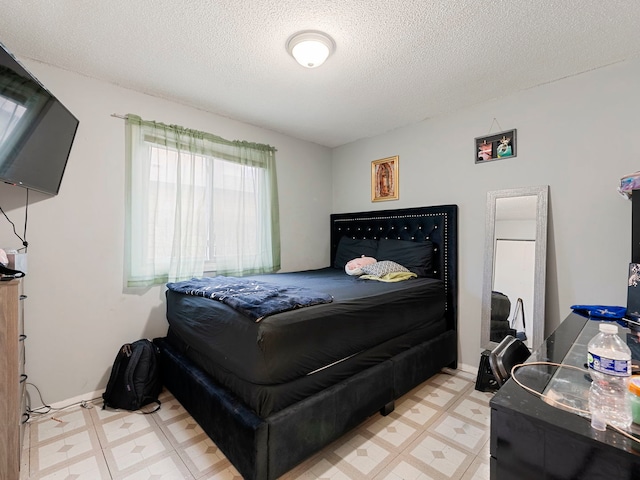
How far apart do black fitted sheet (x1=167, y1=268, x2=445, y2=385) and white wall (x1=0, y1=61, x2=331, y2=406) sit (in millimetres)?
462

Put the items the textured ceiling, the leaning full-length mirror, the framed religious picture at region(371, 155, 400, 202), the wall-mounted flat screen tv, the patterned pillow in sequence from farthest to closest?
the framed religious picture at region(371, 155, 400, 202) → the patterned pillow → the leaning full-length mirror → the textured ceiling → the wall-mounted flat screen tv

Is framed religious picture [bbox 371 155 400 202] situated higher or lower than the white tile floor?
higher

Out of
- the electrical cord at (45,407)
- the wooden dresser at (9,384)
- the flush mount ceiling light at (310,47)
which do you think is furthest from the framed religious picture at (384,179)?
the electrical cord at (45,407)

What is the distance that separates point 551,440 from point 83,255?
8.85 feet

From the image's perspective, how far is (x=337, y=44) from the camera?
1811mm

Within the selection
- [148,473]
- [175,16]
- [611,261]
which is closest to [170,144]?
[175,16]

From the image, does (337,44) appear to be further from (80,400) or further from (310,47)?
(80,400)

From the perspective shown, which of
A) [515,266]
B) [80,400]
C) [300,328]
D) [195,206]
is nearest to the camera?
[300,328]

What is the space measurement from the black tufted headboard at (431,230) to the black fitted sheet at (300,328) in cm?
40

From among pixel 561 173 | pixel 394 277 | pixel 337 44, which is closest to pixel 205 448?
pixel 394 277

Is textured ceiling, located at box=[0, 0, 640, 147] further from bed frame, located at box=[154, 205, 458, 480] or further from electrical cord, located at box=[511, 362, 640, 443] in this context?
electrical cord, located at box=[511, 362, 640, 443]

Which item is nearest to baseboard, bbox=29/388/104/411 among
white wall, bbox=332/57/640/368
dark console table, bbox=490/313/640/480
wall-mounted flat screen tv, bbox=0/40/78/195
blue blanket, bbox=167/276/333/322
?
blue blanket, bbox=167/276/333/322

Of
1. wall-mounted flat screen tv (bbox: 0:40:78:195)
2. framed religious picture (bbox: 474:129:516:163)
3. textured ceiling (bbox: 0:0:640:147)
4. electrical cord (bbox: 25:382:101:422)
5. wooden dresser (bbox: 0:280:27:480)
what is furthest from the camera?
framed religious picture (bbox: 474:129:516:163)

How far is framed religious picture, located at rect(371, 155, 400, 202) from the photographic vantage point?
10.5 feet
